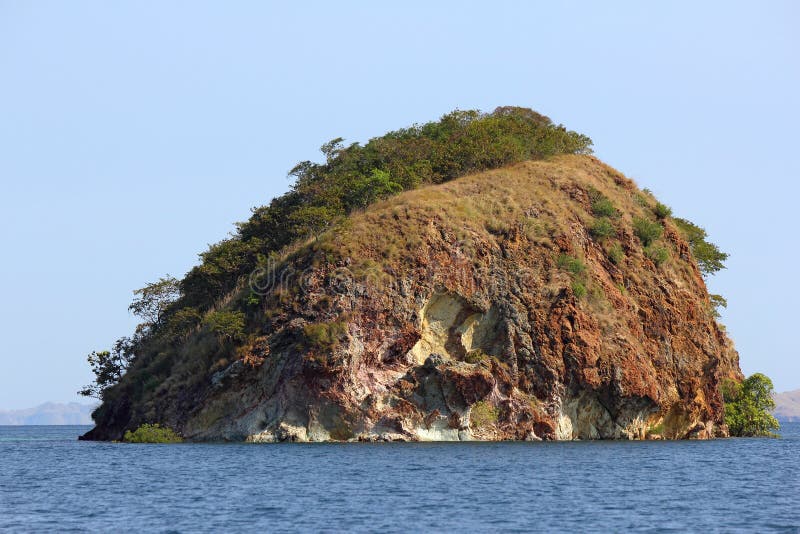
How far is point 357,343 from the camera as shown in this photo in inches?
2367

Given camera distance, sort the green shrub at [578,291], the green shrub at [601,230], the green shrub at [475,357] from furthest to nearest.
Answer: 1. the green shrub at [601,230]
2. the green shrub at [578,291]
3. the green shrub at [475,357]

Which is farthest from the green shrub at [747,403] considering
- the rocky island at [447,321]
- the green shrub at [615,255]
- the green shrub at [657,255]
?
the green shrub at [615,255]

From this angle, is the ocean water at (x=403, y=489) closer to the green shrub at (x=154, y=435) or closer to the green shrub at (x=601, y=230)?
the green shrub at (x=154, y=435)

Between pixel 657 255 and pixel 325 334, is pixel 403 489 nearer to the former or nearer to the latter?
pixel 325 334

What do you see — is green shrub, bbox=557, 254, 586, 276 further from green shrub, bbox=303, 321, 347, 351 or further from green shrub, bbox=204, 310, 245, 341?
green shrub, bbox=204, 310, 245, 341

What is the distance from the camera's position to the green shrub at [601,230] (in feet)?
240

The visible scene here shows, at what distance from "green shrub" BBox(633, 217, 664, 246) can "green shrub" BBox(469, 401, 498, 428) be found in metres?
21.3

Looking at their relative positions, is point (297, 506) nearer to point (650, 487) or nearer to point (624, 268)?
point (650, 487)

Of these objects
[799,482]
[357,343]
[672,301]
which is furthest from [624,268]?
[799,482]

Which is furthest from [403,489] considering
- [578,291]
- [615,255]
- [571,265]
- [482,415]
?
[615,255]

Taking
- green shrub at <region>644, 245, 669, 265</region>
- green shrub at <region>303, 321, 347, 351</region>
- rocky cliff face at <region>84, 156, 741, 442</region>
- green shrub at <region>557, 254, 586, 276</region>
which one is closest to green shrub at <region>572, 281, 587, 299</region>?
rocky cliff face at <region>84, 156, 741, 442</region>

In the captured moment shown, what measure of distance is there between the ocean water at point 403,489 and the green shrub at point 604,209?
70.0 feet

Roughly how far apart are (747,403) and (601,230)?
17882 mm

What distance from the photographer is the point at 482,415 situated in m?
60.8
